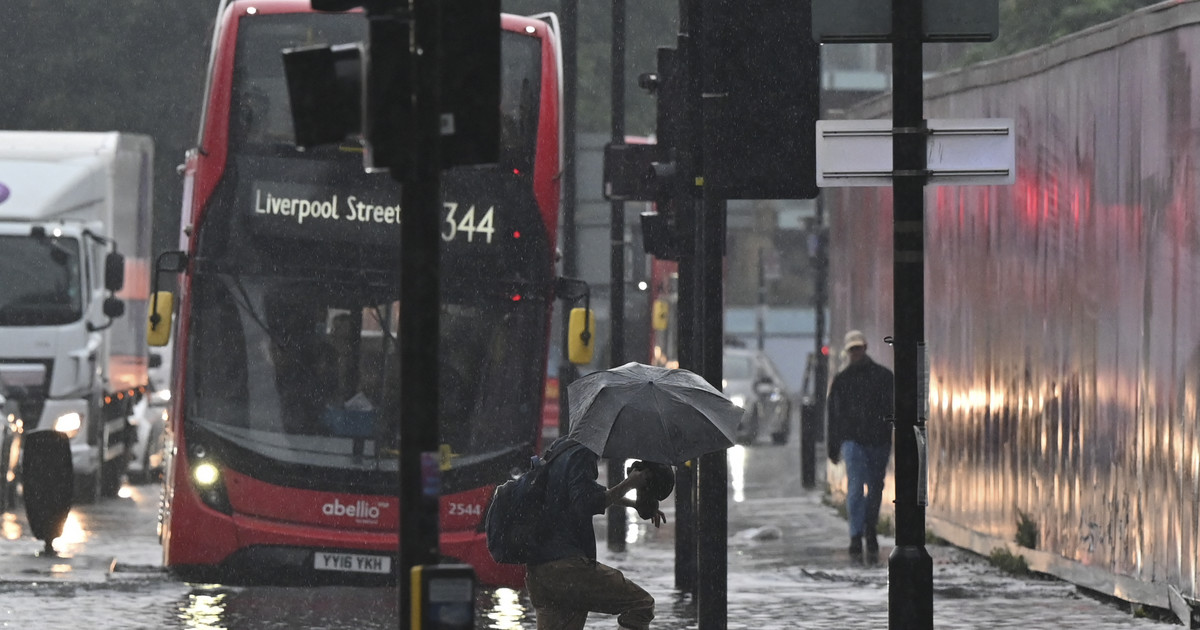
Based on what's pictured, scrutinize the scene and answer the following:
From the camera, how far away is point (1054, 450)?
52.1 ft

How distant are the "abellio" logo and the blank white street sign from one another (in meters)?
6.40

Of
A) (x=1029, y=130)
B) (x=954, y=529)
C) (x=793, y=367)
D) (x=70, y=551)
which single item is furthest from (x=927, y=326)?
(x=793, y=367)

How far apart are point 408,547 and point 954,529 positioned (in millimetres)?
12055

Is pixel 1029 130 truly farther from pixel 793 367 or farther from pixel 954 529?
pixel 793 367

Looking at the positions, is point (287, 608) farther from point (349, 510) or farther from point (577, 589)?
point (577, 589)

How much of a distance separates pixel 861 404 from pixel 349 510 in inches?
A: 200

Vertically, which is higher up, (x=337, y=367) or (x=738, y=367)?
(x=337, y=367)

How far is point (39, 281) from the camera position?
959 inches

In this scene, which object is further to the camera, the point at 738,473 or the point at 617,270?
the point at 738,473

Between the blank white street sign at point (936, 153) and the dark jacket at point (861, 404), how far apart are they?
363 inches

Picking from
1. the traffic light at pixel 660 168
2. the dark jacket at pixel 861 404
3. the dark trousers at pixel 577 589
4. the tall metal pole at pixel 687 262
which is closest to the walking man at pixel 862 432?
the dark jacket at pixel 861 404

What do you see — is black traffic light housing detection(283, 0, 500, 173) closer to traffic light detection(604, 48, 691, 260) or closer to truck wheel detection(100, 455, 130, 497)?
traffic light detection(604, 48, 691, 260)

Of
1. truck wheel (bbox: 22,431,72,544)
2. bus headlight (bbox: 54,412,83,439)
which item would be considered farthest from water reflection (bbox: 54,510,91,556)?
bus headlight (bbox: 54,412,83,439)

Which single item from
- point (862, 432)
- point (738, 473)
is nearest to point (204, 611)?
point (862, 432)
